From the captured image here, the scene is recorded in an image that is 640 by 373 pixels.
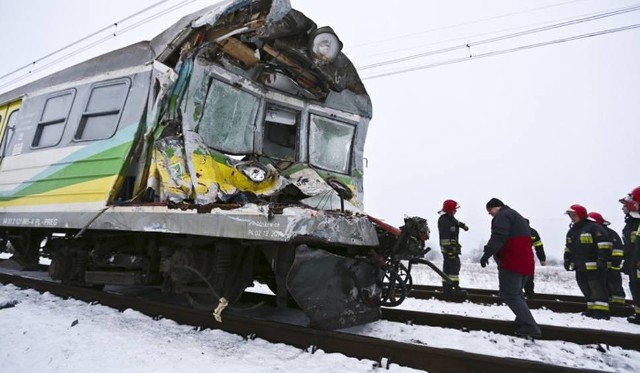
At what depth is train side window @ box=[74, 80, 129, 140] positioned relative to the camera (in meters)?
4.15

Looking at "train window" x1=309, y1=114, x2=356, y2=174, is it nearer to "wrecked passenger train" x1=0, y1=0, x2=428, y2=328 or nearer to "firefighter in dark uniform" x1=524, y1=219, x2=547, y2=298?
"wrecked passenger train" x1=0, y1=0, x2=428, y2=328

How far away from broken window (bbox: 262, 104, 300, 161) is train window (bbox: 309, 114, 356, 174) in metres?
0.25

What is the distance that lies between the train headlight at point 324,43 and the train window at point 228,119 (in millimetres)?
951

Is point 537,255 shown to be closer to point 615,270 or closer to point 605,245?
point 615,270

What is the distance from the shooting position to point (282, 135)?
5.13m

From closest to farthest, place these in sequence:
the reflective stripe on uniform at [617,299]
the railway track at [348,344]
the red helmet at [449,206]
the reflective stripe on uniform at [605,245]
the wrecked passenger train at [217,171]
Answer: the railway track at [348,344], the wrecked passenger train at [217,171], the reflective stripe on uniform at [605,245], the reflective stripe on uniform at [617,299], the red helmet at [449,206]

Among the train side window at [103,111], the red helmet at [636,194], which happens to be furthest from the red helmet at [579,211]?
the train side window at [103,111]

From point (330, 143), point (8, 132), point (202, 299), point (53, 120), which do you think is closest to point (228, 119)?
point (330, 143)

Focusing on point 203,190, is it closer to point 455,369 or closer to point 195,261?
point 195,261

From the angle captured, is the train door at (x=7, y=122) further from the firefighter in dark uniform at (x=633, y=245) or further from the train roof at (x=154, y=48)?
the firefighter in dark uniform at (x=633, y=245)

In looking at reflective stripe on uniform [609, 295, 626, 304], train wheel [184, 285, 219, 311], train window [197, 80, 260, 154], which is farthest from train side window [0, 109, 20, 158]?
reflective stripe on uniform [609, 295, 626, 304]

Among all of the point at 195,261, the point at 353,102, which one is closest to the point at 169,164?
the point at 195,261

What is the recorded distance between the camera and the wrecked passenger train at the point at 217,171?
3234 millimetres

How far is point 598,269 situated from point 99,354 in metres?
6.44
